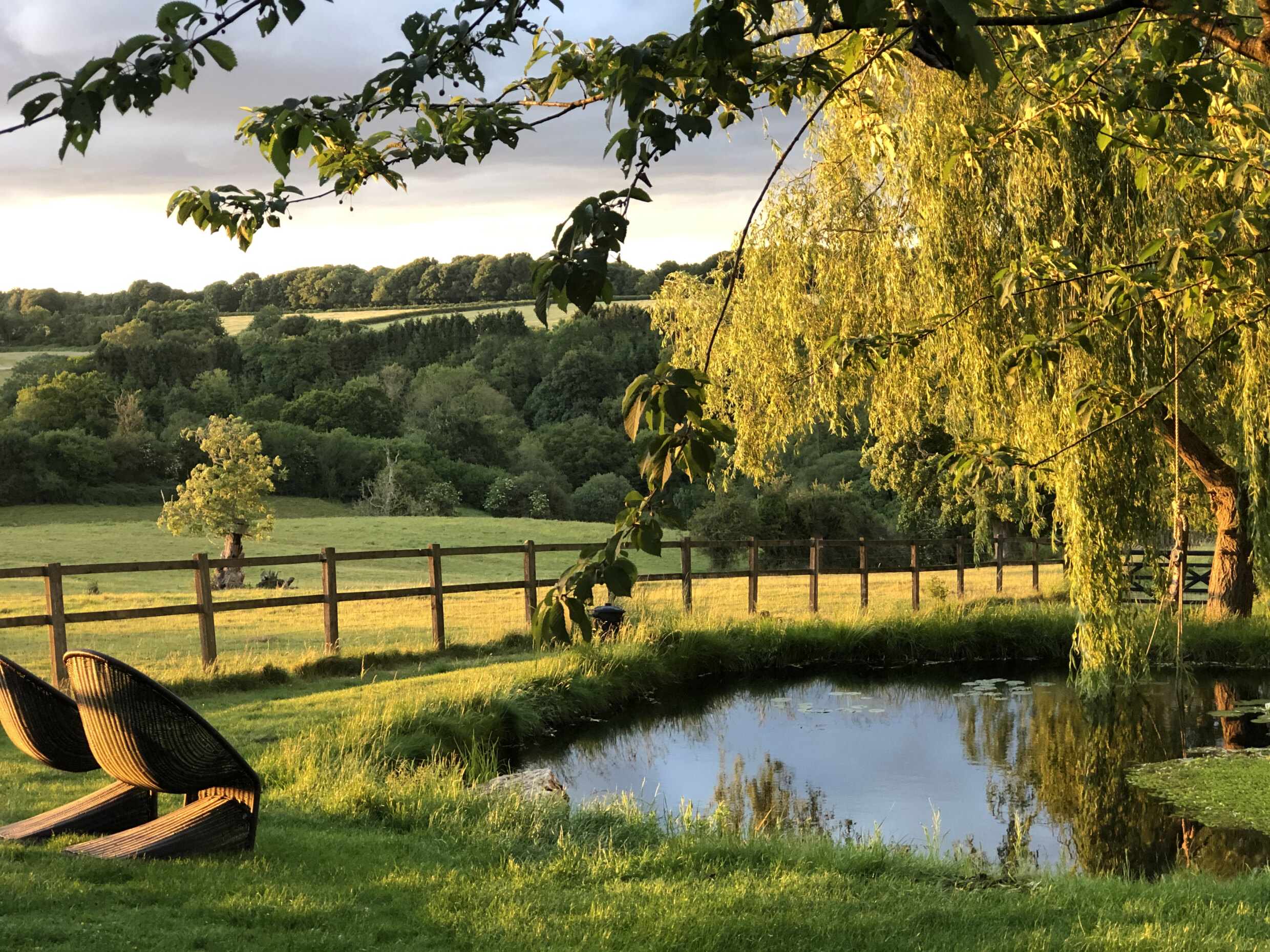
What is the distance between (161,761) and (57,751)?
3.16ft

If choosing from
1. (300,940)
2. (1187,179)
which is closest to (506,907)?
(300,940)

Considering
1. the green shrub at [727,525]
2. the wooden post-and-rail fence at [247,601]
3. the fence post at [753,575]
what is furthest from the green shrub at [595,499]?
the wooden post-and-rail fence at [247,601]

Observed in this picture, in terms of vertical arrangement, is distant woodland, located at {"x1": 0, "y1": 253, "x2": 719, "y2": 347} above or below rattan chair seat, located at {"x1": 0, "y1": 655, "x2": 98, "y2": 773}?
above

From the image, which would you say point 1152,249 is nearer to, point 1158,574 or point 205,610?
point 1158,574

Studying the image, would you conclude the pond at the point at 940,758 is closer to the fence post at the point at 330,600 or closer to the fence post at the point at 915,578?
the fence post at the point at 330,600

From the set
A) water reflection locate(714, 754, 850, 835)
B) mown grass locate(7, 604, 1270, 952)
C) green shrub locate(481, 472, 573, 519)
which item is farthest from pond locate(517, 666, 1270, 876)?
green shrub locate(481, 472, 573, 519)

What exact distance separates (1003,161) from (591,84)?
757 centimetres

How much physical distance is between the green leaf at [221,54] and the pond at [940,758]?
5.78m

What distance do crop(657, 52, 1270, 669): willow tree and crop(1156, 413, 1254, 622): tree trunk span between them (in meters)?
0.05

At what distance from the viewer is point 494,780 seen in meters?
7.04

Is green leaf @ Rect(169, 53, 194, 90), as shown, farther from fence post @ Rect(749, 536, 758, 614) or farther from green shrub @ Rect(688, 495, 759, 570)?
green shrub @ Rect(688, 495, 759, 570)

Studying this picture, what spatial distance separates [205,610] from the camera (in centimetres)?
1150

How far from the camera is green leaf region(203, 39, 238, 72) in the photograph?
1.97 meters

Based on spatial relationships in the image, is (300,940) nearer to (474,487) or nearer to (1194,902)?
(1194,902)
